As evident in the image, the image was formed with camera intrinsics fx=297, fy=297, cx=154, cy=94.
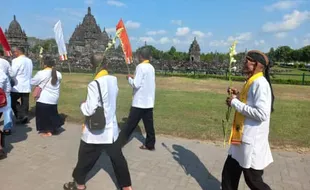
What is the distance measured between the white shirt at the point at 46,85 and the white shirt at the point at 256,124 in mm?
4126

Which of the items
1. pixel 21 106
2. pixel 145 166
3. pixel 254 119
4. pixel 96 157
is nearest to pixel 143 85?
pixel 145 166

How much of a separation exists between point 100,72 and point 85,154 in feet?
3.18

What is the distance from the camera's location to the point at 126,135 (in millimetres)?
5285

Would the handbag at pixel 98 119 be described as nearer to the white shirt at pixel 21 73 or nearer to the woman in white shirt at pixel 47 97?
the woman in white shirt at pixel 47 97

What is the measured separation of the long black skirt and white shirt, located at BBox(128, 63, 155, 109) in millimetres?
2030

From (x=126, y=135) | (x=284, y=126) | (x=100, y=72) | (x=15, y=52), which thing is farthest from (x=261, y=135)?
(x=15, y=52)

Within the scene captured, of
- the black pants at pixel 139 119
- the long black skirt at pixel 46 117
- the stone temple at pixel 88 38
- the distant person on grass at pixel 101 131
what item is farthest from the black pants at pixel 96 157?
the stone temple at pixel 88 38

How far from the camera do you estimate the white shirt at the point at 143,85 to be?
4980 millimetres

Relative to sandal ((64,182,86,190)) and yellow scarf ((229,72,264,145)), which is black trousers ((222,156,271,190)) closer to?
yellow scarf ((229,72,264,145))

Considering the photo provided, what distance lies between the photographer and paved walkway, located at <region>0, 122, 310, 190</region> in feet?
13.1

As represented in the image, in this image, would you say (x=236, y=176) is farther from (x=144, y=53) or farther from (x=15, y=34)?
(x=15, y=34)

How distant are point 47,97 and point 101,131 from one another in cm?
304

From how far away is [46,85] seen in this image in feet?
→ 19.4

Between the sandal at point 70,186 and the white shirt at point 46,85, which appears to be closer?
the sandal at point 70,186
